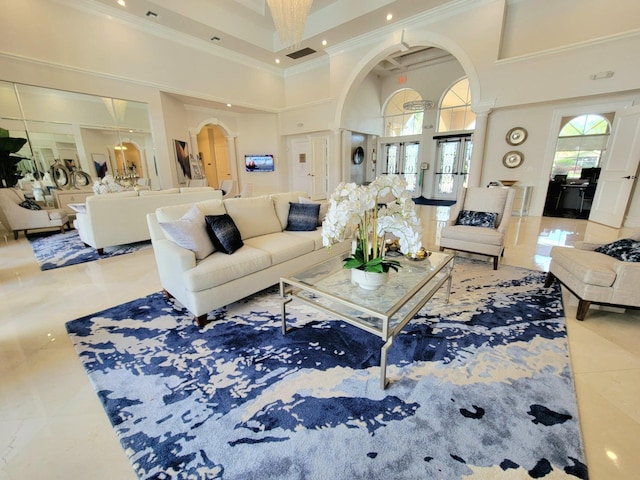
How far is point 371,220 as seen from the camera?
1.77 m

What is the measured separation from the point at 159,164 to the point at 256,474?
679 centimetres

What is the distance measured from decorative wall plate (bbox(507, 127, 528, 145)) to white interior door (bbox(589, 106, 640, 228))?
1372 millimetres

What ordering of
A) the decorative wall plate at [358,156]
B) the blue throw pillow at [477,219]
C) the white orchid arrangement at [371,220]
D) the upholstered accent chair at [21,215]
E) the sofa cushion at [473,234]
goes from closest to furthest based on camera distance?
the white orchid arrangement at [371,220] < the sofa cushion at [473,234] < the blue throw pillow at [477,219] < the upholstered accent chair at [21,215] < the decorative wall plate at [358,156]

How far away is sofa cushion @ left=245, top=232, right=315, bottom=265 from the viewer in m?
2.58

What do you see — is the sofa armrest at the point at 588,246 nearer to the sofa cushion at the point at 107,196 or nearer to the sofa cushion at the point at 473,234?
the sofa cushion at the point at 473,234

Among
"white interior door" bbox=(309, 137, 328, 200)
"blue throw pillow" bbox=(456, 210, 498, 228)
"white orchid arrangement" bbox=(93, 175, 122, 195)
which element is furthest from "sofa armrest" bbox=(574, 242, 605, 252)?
"white interior door" bbox=(309, 137, 328, 200)

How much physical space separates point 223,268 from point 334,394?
4.10 feet

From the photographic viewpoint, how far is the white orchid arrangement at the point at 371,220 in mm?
1614

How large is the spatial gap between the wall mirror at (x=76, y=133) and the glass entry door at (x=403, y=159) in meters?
7.76

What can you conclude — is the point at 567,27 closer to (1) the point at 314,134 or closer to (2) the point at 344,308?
(1) the point at 314,134

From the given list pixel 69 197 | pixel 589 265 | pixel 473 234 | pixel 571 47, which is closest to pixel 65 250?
pixel 69 197

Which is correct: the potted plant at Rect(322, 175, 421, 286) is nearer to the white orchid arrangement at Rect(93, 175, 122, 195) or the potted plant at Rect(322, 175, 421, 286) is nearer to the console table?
the white orchid arrangement at Rect(93, 175, 122, 195)

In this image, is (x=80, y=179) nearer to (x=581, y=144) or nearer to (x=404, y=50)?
(x=404, y=50)

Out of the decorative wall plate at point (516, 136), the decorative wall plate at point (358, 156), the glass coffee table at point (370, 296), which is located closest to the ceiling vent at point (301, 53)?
the decorative wall plate at point (358, 156)
